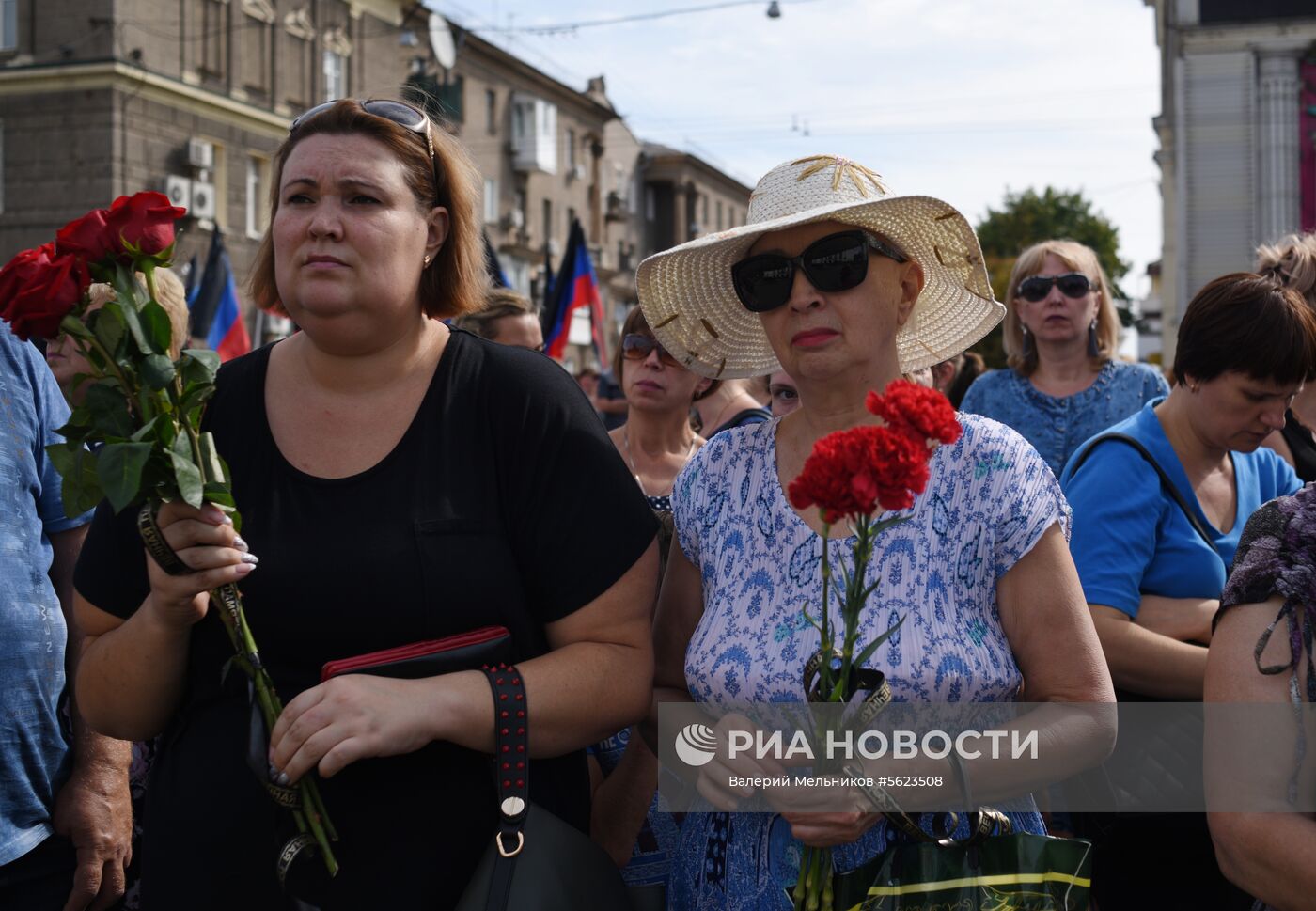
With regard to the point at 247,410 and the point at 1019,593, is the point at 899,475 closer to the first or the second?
the point at 1019,593

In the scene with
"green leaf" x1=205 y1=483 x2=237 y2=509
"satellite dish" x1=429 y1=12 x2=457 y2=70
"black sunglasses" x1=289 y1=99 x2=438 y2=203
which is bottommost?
"green leaf" x1=205 y1=483 x2=237 y2=509

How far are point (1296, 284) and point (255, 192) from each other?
2636 cm

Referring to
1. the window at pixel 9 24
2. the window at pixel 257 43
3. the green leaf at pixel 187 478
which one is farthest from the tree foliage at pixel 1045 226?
the green leaf at pixel 187 478

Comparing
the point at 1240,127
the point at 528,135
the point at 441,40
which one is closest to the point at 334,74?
the point at 441,40

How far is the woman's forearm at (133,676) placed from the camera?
89.6 inches

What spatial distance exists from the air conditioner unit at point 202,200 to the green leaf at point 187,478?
24.3 metres

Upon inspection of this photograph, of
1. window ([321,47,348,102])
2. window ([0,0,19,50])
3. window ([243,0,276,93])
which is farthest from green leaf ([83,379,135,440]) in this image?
window ([321,47,348,102])

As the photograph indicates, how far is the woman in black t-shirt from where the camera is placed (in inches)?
90.1

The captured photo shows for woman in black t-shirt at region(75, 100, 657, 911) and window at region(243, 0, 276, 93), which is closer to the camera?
woman in black t-shirt at region(75, 100, 657, 911)

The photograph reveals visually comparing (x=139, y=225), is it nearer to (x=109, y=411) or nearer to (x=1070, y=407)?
(x=109, y=411)

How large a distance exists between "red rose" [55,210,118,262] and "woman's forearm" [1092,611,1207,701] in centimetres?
223

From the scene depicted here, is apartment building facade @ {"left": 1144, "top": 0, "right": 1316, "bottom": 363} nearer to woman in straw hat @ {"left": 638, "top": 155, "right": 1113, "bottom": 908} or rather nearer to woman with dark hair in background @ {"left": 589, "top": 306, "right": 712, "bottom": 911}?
woman with dark hair in background @ {"left": 589, "top": 306, "right": 712, "bottom": 911}

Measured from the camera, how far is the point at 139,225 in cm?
212

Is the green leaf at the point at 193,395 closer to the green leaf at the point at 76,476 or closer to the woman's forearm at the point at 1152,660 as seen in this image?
the green leaf at the point at 76,476
